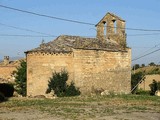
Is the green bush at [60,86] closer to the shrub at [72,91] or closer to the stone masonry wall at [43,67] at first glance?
the shrub at [72,91]

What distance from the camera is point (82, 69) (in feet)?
108

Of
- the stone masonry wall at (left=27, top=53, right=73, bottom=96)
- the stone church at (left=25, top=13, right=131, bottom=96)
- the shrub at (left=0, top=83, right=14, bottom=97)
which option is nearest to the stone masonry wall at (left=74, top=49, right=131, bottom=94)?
the stone church at (left=25, top=13, right=131, bottom=96)

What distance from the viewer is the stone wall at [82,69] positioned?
104 ft

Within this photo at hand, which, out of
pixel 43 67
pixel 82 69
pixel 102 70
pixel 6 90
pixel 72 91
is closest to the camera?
pixel 6 90

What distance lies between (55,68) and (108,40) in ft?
26.8

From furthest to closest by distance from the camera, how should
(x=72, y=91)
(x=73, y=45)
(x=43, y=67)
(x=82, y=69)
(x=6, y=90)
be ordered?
(x=73, y=45), (x=82, y=69), (x=43, y=67), (x=72, y=91), (x=6, y=90)

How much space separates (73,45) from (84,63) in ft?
6.29

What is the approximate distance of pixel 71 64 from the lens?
106 feet

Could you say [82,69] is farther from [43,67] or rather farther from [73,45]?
[43,67]

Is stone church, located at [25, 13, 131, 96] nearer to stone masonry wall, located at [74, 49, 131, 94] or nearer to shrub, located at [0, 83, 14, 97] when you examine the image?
stone masonry wall, located at [74, 49, 131, 94]

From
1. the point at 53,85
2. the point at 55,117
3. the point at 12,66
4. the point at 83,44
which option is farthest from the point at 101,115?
the point at 12,66

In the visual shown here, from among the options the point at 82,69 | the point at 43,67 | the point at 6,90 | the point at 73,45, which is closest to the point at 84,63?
the point at 82,69

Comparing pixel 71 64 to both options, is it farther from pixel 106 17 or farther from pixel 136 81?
pixel 136 81

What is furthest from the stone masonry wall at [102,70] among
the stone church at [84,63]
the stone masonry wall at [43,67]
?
the stone masonry wall at [43,67]
